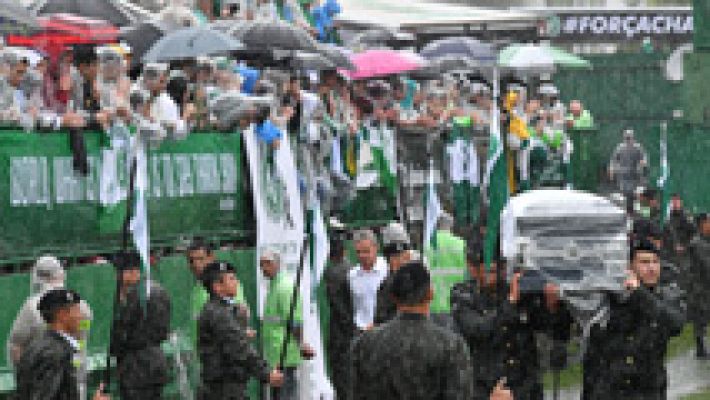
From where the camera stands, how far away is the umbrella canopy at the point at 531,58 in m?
30.1

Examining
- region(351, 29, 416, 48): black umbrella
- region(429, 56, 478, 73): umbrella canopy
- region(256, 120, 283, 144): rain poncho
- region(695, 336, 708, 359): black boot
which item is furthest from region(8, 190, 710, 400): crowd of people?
region(429, 56, 478, 73): umbrella canopy

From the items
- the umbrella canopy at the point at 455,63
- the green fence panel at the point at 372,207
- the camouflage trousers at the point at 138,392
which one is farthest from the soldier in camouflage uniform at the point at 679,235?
the camouflage trousers at the point at 138,392

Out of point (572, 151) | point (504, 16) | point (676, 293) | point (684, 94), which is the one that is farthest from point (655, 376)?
point (504, 16)

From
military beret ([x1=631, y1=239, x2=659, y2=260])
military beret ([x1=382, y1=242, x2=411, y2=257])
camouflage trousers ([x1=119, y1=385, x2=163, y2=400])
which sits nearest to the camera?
military beret ([x1=631, y1=239, x2=659, y2=260])

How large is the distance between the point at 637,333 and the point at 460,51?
15144 millimetres

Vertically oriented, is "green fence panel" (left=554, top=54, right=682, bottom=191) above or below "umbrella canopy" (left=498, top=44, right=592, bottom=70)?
below

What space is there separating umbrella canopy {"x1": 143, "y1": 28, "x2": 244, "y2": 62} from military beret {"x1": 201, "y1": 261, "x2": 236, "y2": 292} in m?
3.28

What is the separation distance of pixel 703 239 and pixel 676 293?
1019 centimetres

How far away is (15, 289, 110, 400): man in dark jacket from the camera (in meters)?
10.3

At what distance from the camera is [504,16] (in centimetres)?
3506

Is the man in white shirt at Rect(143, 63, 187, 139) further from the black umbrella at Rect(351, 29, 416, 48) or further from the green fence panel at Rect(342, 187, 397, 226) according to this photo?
the black umbrella at Rect(351, 29, 416, 48)

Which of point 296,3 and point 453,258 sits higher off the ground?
point 296,3

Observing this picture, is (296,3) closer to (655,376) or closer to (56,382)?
(655,376)

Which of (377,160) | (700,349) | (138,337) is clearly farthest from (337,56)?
(700,349)
